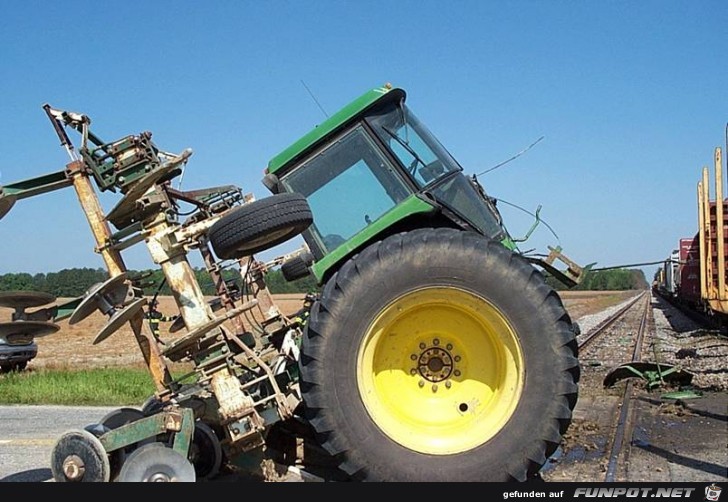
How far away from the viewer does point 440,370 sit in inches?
184

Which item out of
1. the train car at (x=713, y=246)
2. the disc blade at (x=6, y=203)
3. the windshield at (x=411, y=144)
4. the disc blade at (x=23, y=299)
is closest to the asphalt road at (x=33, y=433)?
the disc blade at (x=23, y=299)

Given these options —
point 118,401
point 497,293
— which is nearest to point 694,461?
point 497,293

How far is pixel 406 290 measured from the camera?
4352mm

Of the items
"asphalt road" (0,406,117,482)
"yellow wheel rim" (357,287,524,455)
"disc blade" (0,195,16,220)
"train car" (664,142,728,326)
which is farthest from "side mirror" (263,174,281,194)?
"train car" (664,142,728,326)

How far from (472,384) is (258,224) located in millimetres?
1562

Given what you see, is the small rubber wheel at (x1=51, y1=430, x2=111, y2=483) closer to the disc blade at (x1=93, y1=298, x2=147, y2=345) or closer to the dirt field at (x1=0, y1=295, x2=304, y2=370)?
the disc blade at (x1=93, y1=298, x2=147, y2=345)

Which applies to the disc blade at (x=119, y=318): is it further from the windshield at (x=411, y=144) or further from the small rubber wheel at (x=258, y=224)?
the windshield at (x=411, y=144)

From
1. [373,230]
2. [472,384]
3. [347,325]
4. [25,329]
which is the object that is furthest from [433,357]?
[25,329]

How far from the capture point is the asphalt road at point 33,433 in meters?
6.06

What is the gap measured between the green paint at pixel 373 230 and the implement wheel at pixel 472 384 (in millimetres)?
344

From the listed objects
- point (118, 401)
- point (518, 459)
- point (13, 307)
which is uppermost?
point (118, 401)

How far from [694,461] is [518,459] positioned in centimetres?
199

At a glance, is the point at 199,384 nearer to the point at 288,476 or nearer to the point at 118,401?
the point at 288,476

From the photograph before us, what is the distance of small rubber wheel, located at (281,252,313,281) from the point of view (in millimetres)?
6482
